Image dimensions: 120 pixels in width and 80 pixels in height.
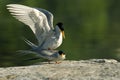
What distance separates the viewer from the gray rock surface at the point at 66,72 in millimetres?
9062

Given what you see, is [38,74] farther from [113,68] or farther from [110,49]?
[110,49]

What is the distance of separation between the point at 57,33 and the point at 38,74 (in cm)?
253

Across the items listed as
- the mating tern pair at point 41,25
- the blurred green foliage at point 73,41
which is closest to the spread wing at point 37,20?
the mating tern pair at point 41,25

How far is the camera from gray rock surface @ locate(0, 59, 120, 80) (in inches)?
357

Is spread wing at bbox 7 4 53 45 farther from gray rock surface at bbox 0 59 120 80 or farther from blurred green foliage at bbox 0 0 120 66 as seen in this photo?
blurred green foliage at bbox 0 0 120 66

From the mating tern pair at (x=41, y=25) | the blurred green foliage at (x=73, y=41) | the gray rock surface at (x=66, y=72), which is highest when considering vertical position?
the mating tern pair at (x=41, y=25)

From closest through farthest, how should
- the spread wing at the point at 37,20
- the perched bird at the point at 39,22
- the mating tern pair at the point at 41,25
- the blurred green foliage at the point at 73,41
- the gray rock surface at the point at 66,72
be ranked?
the gray rock surface at the point at 66,72
the mating tern pair at the point at 41,25
the perched bird at the point at 39,22
the spread wing at the point at 37,20
the blurred green foliage at the point at 73,41

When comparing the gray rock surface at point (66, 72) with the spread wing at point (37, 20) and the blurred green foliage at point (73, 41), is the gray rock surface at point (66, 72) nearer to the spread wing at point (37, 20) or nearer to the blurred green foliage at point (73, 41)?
the spread wing at point (37, 20)

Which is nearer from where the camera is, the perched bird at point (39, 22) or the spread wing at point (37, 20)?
the perched bird at point (39, 22)

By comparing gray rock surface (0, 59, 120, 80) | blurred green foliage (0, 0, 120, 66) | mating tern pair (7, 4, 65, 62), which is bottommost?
blurred green foliage (0, 0, 120, 66)

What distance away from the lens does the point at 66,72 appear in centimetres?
943

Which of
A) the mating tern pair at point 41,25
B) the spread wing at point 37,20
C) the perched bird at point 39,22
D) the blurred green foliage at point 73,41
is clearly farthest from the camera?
the blurred green foliage at point 73,41

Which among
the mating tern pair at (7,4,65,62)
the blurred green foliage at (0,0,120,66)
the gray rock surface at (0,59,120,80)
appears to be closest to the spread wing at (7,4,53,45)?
the mating tern pair at (7,4,65,62)

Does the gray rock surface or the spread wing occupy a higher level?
the spread wing
